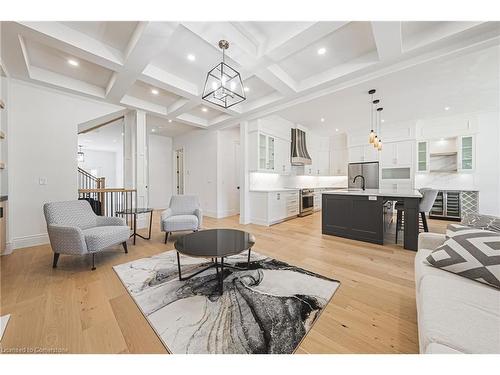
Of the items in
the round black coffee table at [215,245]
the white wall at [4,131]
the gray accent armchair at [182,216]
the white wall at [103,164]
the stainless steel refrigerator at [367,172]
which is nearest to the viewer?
the round black coffee table at [215,245]

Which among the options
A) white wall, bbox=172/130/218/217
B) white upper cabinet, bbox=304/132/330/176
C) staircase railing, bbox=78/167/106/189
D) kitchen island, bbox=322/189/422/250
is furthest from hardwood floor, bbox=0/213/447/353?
white upper cabinet, bbox=304/132/330/176

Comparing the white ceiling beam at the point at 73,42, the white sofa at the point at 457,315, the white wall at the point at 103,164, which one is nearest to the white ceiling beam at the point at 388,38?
the white sofa at the point at 457,315

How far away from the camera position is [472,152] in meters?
5.00

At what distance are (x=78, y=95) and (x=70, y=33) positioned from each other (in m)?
1.75

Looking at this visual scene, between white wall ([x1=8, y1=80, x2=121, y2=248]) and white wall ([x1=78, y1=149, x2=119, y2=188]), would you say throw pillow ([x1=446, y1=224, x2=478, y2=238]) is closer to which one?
white wall ([x1=8, y1=80, x2=121, y2=248])

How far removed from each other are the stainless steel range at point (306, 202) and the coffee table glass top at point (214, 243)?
3.94 m

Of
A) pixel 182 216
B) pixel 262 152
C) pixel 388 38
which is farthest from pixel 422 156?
pixel 182 216

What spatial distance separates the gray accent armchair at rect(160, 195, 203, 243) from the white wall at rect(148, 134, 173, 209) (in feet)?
13.1

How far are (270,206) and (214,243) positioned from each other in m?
2.90

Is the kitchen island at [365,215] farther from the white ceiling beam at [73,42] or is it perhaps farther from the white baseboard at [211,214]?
the white ceiling beam at [73,42]

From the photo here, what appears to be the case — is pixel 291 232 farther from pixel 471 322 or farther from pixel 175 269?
pixel 471 322

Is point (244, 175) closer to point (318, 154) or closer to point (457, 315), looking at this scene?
point (318, 154)

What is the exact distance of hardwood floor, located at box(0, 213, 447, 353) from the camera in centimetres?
130

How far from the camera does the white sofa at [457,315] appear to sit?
80cm
